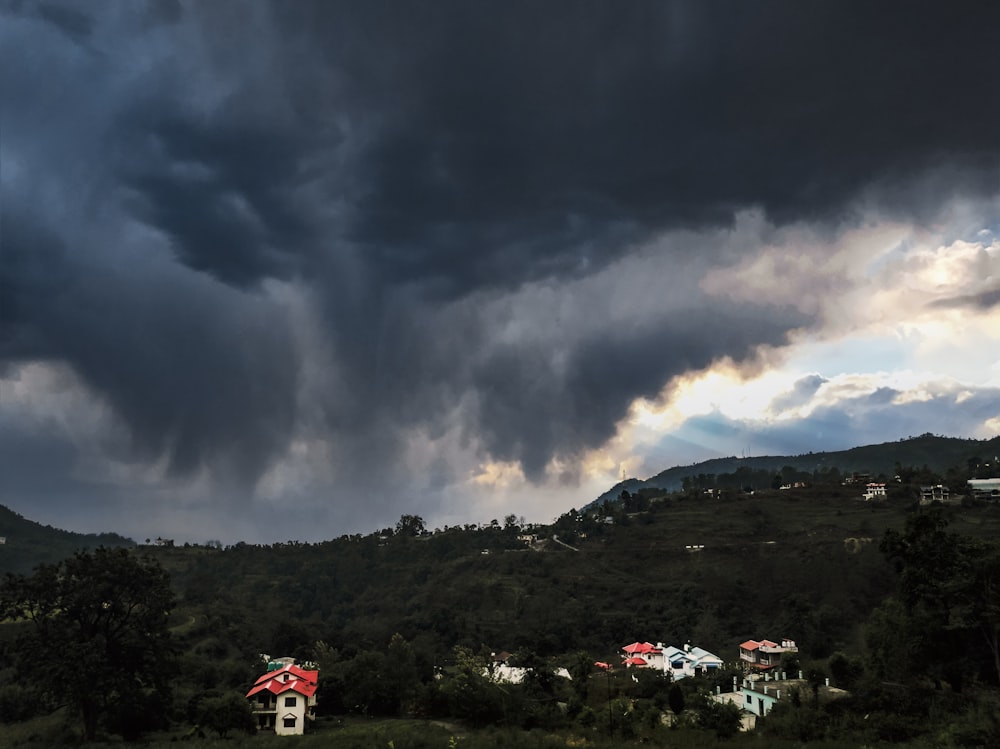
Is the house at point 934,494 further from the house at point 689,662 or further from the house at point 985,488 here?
the house at point 689,662

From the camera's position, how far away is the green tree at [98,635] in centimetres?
4028

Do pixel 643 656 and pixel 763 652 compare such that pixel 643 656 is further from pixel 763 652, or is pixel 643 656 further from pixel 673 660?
→ pixel 763 652

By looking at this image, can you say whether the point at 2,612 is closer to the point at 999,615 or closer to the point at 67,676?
the point at 67,676

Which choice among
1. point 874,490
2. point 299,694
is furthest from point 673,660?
point 874,490

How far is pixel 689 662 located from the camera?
7781 centimetres

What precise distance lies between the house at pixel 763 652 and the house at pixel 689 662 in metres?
4.28

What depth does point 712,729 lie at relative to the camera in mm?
40250

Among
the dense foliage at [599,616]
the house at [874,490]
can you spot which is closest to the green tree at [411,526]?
the dense foliage at [599,616]

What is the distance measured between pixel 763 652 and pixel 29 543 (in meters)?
148

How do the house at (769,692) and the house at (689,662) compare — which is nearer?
the house at (769,692)

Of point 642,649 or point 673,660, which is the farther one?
point 642,649

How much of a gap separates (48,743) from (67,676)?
4126 mm

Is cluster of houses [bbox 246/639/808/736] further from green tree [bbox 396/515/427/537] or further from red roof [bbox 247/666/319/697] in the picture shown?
green tree [bbox 396/515/427/537]

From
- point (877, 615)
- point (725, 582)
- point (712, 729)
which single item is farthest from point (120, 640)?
point (725, 582)
